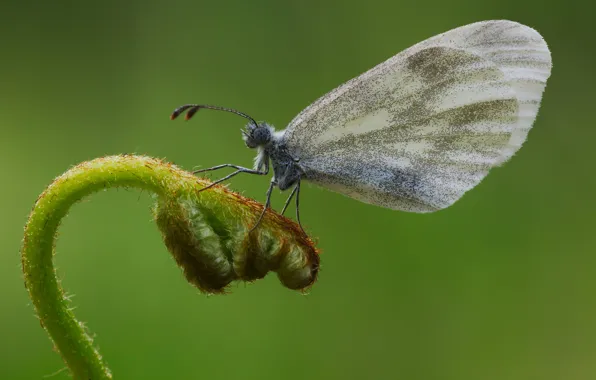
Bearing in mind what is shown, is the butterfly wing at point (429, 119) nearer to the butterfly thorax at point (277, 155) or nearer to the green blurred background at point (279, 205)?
the butterfly thorax at point (277, 155)

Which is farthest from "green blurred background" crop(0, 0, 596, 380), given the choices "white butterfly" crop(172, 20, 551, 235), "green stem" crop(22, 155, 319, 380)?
"green stem" crop(22, 155, 319, 380)

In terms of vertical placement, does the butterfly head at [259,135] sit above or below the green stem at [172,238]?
above

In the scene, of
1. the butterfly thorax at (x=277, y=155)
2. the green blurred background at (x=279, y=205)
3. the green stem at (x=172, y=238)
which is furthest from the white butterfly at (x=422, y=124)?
the green blurred background at (x=279, y=205)

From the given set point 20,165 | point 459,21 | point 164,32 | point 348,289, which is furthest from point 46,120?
point 459,21

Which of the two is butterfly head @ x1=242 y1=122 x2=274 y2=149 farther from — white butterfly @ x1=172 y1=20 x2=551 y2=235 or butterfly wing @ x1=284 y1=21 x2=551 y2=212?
butterfly wing @ x1=284 y1=21 x2=551 y2=212

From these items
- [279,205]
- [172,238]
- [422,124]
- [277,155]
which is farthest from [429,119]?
[279,205]

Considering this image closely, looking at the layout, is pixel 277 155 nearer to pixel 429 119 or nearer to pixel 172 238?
pixel 429 119

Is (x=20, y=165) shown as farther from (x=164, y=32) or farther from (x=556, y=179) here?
(x=556, y=179)
